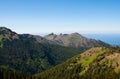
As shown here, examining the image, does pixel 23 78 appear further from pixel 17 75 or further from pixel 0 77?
pixel 0 77

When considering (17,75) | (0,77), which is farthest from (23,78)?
(0,77)
